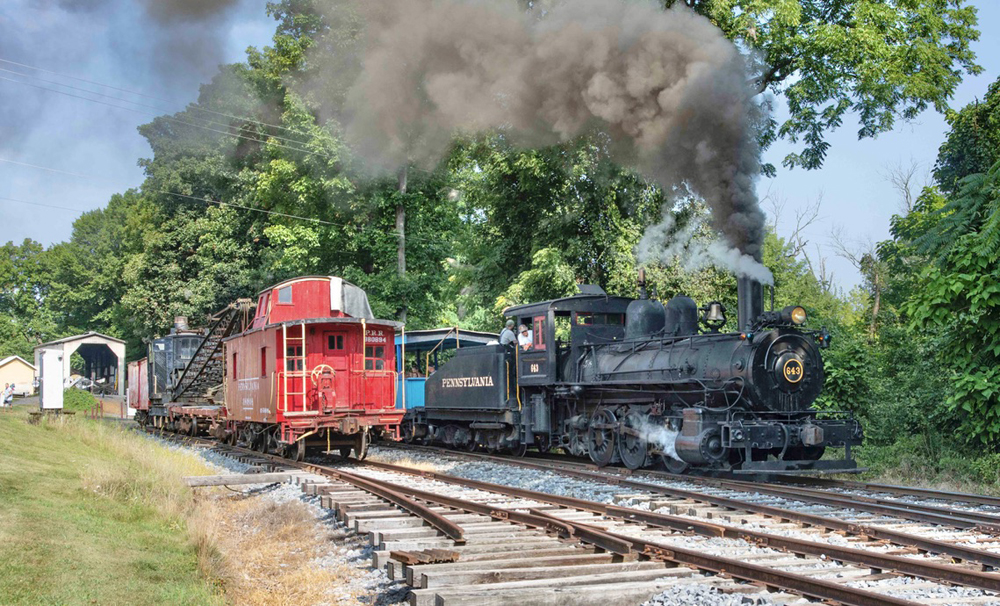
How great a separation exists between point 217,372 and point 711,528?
60.1 feet

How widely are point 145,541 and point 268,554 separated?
1103mm

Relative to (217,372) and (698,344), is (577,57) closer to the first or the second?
(698,344)

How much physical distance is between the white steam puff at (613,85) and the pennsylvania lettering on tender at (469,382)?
15.6 feet

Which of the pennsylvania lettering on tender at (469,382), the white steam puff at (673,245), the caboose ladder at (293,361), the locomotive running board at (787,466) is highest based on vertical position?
the white steam puff at (673,245)

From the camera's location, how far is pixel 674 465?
1279 centimetres

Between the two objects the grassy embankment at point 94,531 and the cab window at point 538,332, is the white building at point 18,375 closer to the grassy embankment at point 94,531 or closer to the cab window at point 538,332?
the grassy embankment at point 94,531

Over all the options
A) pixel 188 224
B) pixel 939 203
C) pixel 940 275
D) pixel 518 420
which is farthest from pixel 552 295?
pixel 188 224

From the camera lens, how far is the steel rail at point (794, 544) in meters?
5.73

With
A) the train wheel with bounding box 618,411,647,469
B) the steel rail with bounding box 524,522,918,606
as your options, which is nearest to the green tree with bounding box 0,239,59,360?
the train wheel with bounding box 618,411,647,469

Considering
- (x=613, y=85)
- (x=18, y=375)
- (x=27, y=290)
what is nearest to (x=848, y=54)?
(x=613, y=85)

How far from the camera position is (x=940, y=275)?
483 inches

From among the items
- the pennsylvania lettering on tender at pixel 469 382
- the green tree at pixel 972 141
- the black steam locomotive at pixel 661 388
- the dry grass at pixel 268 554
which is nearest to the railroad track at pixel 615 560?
the dry grass at pixel 268 554

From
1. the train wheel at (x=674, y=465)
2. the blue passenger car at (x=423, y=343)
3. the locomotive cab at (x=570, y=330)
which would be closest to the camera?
the train wheel at (x=674, y=465)

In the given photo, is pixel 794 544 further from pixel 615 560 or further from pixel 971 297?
pixel 971 297
